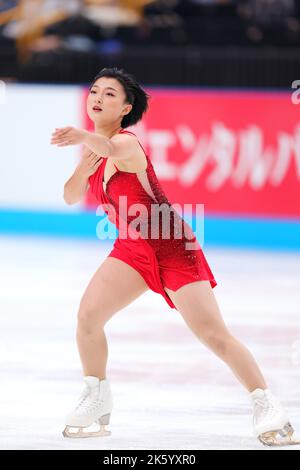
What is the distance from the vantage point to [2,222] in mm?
11523

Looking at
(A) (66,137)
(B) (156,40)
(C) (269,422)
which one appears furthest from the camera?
(B) (156,40)

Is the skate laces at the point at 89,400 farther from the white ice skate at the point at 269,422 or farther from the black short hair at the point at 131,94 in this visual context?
the black short hair at the point at 131,94

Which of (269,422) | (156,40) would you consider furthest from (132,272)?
(156,40)

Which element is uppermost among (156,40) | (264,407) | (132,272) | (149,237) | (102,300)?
(156,40)

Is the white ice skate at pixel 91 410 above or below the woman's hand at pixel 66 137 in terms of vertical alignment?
below

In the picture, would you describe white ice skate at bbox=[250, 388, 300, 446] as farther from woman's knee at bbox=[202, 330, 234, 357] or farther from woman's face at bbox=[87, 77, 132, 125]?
woman's face at bbox=[87, 77, 132, 125]

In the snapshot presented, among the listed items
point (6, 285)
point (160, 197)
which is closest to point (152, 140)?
point (6, 285)

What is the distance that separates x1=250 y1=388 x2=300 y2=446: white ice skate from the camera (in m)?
4.15

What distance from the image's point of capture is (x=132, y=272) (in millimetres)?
4289

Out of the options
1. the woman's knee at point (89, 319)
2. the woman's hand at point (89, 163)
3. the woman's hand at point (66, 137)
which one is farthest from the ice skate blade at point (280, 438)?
the woman's hand at point (66, 137)

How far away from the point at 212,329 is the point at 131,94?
3.38ft

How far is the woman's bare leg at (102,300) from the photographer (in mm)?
4262

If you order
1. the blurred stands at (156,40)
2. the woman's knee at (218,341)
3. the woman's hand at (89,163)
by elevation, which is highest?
the blurred stands at (156,40)

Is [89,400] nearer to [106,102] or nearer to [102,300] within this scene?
[102,300]
